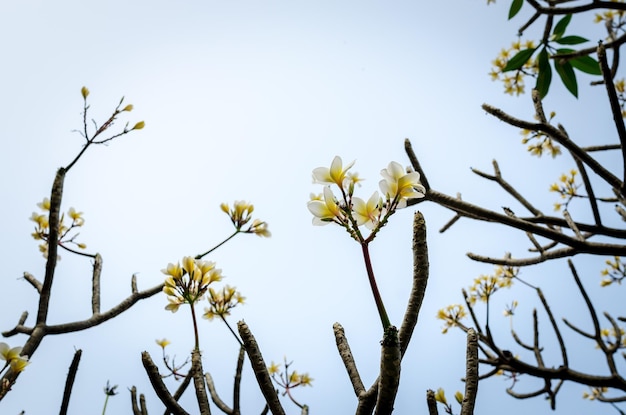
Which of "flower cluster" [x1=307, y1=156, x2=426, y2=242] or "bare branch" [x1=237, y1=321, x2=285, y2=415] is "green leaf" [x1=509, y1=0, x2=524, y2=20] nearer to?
"flower cluster" [x1=307, y1=156, x2=426, y2=242]

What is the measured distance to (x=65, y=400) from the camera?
3.55 feet

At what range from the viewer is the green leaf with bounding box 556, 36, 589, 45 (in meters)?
2.50

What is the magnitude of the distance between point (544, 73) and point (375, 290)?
8.93 ft

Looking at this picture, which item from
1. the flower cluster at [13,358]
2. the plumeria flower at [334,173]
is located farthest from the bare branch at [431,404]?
the flower cluster at [13,358]

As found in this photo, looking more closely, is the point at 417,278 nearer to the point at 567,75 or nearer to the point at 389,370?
the point at 389,370

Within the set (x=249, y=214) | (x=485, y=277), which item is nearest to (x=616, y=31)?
(x=485, y=277)

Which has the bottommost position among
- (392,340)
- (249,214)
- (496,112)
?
(392,340)

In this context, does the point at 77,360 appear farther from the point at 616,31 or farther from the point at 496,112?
the point at 616,31

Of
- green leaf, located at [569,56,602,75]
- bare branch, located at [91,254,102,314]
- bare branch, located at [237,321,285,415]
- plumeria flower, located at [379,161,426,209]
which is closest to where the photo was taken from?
bare branch, located at [237,321,285,415]

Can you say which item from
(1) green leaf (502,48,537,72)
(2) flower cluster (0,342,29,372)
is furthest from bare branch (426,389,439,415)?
(1) green leaf (502,48,537,72)

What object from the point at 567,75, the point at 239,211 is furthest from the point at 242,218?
the point at 567,75

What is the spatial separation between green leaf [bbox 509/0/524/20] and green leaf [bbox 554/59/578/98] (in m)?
0.42

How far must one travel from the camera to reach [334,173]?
0.84m

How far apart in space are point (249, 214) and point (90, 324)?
3.35 ft
